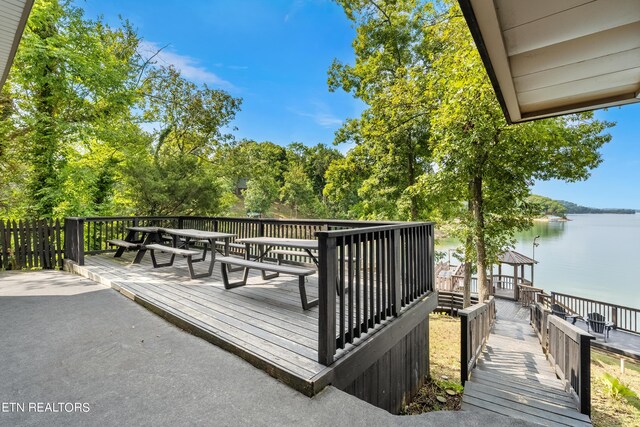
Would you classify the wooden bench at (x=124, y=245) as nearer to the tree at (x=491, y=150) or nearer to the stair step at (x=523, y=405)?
the stair step at (x=523, y=405)

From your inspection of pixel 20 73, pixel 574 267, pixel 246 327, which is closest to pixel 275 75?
pixel 20 73

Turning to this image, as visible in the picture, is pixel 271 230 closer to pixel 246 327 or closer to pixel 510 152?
pixel 246 327

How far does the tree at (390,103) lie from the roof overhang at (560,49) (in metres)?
9.95

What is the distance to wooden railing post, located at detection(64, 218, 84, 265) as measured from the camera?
564 cm

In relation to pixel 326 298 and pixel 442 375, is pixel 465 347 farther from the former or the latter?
pixel 326 298

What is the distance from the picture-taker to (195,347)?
2.61 metres

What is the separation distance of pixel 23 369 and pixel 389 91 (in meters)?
13.1

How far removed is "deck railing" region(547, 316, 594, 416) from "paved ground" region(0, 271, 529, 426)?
2.10 meters

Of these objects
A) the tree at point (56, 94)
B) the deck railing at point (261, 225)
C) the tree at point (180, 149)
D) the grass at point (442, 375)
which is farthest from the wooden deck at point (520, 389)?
the tree at point (56, 94)

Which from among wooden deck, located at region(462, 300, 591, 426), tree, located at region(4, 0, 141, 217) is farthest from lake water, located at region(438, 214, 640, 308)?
tree, located at region(4, 0, 141, 217)

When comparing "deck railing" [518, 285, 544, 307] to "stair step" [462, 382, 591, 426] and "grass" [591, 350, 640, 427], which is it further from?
"stair step" [462, 382, 591, 426]

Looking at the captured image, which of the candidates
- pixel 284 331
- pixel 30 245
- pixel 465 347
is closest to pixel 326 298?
pixel 284 331

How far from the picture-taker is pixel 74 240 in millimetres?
5887

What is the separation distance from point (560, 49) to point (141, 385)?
3.87 m
